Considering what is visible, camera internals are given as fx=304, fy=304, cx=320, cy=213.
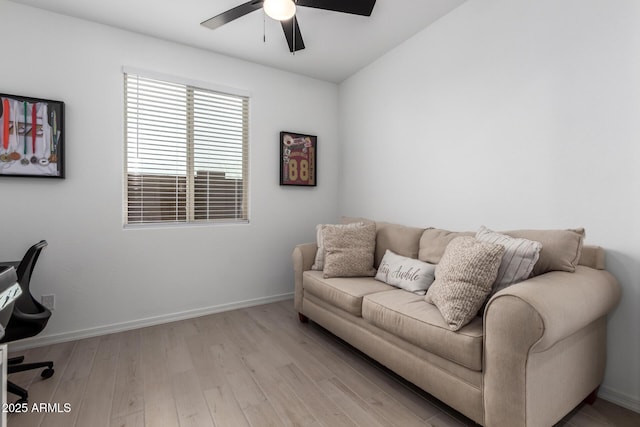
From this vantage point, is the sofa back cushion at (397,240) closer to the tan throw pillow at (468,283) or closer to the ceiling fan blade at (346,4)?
the tan throw pillow at (468,283)

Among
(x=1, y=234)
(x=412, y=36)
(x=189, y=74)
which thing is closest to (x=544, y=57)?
(x=412, y=36)

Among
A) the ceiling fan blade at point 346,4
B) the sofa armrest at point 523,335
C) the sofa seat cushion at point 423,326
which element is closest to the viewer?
the sofa armrest at point 523,335

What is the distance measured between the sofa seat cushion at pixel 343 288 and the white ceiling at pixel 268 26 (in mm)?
2194

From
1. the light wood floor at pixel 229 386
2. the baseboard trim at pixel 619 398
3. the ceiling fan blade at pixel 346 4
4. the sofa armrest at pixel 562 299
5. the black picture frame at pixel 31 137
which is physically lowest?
Answer: the light wood floor at pixel 229 386

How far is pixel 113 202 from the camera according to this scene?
2707mm

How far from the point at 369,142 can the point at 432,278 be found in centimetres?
183

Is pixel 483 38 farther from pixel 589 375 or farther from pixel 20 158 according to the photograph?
pixel 20 158

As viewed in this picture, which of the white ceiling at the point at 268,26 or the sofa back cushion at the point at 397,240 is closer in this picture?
the white ceiling at the point at 268,26

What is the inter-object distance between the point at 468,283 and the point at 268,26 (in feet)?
8.54

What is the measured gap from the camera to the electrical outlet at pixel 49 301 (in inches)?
97.0

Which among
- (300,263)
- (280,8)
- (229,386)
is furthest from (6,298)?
(300,263)

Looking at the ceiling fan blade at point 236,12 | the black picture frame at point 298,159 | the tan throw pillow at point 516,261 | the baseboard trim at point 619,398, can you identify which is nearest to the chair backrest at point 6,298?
the ceiling fan blade at point 236,12

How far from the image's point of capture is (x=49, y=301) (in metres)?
2.48

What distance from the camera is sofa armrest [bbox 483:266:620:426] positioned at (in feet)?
4.07
